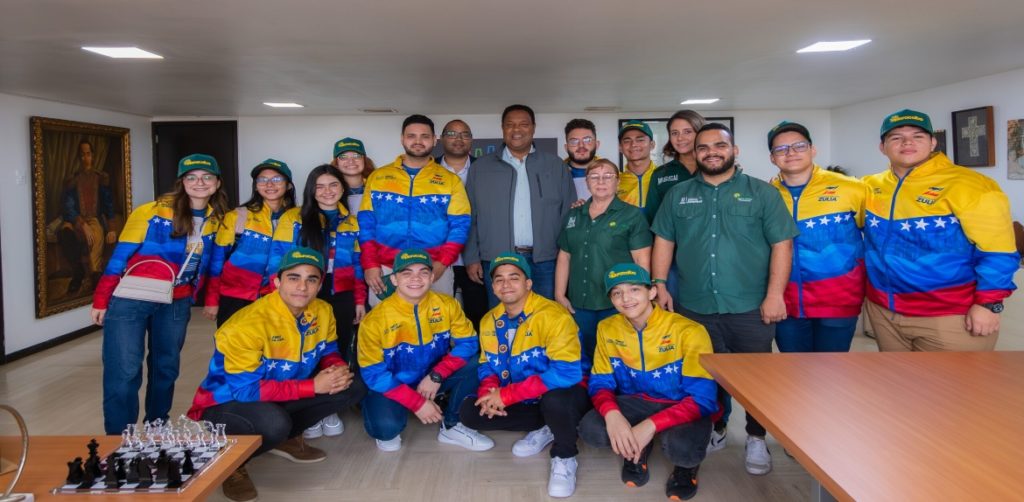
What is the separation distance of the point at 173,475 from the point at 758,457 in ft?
8.04

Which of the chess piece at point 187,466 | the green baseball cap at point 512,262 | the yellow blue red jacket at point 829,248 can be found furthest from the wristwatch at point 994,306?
the chess piece at point 187,466

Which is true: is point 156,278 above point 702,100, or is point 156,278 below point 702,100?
below

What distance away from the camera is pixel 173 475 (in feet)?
5.44

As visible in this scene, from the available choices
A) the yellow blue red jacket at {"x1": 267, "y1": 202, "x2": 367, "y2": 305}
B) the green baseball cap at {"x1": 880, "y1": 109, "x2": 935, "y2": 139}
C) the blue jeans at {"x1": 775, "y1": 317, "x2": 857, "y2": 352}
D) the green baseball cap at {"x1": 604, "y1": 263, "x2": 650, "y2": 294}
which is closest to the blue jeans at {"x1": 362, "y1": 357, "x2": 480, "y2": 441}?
the yellow blue red jacket at {"x1": 267, "y1": 202, "x2": 367, "y2": 305}

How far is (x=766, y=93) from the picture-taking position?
657 cm

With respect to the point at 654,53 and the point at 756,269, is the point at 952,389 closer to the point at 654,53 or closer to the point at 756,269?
the point at 756,269

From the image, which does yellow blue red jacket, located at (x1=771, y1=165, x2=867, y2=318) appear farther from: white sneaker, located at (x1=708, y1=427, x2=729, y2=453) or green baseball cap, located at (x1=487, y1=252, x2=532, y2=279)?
green baseball cap, located at (x1=487, y1=252, x2=532, y2=279)

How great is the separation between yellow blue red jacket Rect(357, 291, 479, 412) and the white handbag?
3.02 feet

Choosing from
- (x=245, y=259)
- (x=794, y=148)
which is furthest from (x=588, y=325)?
(x=245, y=259)

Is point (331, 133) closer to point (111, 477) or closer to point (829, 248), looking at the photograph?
point (829, 248)

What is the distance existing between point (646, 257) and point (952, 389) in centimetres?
161

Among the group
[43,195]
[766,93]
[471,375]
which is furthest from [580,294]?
[43,195]

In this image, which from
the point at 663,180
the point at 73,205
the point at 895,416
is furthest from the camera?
the point at 73,205

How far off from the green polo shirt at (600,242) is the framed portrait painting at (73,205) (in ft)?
17.2
